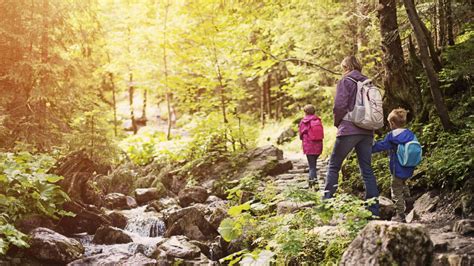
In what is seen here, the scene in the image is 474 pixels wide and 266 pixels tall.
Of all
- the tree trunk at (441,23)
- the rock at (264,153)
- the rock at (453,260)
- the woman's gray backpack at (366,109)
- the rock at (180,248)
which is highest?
the tree trunk at (441,23)

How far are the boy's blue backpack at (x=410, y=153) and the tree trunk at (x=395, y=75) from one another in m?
3.51

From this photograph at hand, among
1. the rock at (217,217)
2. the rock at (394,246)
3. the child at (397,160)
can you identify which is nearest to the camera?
the rock at (394,246)

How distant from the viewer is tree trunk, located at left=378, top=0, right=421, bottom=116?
8648mm

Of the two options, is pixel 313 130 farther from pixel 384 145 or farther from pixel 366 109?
pixel 366 109

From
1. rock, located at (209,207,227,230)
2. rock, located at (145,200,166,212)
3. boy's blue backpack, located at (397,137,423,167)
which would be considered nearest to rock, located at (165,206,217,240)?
rock, located at (209,207,227,230)

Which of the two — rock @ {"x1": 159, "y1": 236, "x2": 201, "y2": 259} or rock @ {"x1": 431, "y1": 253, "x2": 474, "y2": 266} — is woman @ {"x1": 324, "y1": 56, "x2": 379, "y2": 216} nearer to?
rock @ {"x1": 431, "y1": 253, "x2": 474, "y2": 266}

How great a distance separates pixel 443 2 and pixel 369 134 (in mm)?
4364

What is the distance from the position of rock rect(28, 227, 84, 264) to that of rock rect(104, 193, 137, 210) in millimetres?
3977

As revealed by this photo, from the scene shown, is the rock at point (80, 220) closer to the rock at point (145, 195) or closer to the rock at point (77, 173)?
the rock at point (77, 173)

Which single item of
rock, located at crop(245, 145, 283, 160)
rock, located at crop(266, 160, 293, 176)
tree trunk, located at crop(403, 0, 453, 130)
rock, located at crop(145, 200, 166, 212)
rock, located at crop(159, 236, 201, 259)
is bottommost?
rock, located at crop(145, 200, 166, 212)

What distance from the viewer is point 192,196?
1198cm

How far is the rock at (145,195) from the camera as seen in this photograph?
13.1 m

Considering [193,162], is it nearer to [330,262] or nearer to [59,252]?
[59,252]

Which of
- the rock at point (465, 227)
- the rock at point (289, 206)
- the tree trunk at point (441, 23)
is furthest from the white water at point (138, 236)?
the tree trunk at point (441, 23)
